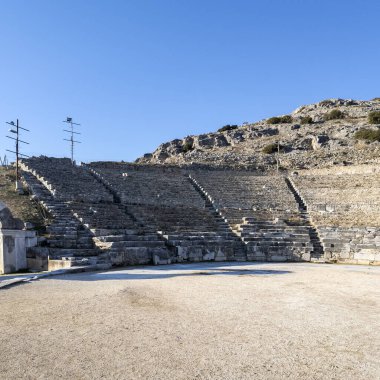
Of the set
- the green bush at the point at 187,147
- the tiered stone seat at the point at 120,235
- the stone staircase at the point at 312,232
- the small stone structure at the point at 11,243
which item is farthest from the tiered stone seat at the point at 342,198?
the green bush at the point at 187,147

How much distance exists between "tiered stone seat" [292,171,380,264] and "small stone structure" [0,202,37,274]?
12.5 metres

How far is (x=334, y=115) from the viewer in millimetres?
46594

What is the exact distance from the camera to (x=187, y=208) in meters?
21.7

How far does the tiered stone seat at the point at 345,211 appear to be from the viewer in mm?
17000

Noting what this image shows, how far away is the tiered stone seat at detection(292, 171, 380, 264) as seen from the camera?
17000 mm

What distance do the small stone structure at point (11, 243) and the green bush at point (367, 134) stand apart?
3163 cm

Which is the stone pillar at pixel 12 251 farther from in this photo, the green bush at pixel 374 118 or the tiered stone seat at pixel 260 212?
the green bush at pixel 374 118

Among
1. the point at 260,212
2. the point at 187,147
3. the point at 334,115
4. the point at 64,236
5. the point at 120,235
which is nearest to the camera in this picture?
the point at 64,236

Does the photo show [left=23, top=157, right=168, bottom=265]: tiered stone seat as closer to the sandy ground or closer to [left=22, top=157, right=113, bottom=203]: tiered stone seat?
[left=22, top=157, right=113, bottom=203]: tiered stone seat

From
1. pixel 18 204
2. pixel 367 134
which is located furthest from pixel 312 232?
pixel 367 134

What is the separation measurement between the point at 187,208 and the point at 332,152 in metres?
16.9

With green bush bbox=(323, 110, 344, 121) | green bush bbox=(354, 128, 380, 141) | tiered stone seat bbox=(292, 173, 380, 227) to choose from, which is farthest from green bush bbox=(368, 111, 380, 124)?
tiered stone seat bbox=(292, 173, 380, 227)

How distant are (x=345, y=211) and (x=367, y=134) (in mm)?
17785

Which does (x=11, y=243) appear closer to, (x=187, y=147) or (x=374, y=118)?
(x=187, y=147)
